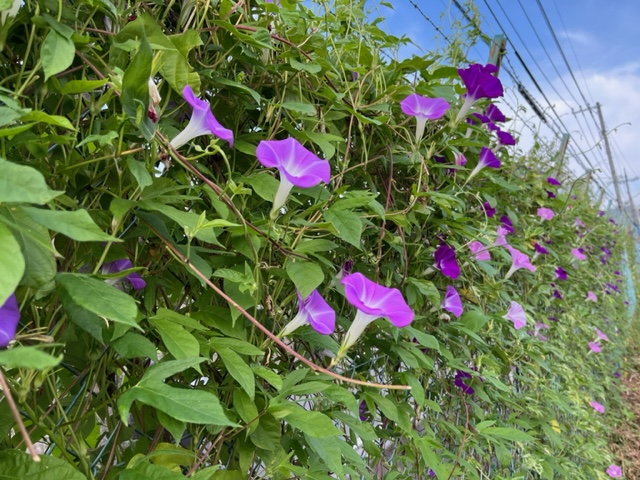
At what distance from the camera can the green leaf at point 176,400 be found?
459mm

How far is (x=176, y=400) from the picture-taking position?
48 centimetres

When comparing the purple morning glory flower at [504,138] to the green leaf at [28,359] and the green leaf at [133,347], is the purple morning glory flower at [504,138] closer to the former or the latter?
the green leaf at [133,347]

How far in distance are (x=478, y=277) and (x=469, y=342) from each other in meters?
0.25

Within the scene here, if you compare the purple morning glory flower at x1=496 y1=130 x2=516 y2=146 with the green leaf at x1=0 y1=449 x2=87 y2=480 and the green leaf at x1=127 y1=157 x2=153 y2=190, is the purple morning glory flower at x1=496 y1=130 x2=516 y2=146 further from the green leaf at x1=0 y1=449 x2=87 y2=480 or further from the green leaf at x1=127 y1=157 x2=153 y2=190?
the green leaf at x1=0 y1=449 x2=87 y2=480

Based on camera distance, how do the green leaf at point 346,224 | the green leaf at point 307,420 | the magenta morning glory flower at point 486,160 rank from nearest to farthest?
the green leaf at point 307,420 < the green leaf at point 346,224 < the magenta morning glory flower at point 486,160

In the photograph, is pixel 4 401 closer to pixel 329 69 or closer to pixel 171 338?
pixel 171 338

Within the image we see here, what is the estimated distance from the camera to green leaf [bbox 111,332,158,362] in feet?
1.76

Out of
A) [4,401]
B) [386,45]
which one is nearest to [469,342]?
[386,45]

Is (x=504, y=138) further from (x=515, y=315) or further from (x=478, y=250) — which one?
(x=515, y=315)

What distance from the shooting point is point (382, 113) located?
1041 millimetres

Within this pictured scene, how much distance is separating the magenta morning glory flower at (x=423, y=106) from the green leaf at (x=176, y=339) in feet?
2.12

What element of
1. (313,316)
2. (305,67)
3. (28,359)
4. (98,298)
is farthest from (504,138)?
(28,359)

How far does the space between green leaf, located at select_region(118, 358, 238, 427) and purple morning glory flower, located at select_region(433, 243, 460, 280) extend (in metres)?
0.79

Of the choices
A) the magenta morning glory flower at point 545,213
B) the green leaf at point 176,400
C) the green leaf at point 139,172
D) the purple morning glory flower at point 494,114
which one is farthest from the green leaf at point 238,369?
the magenta morning glory flower at point 545,213
